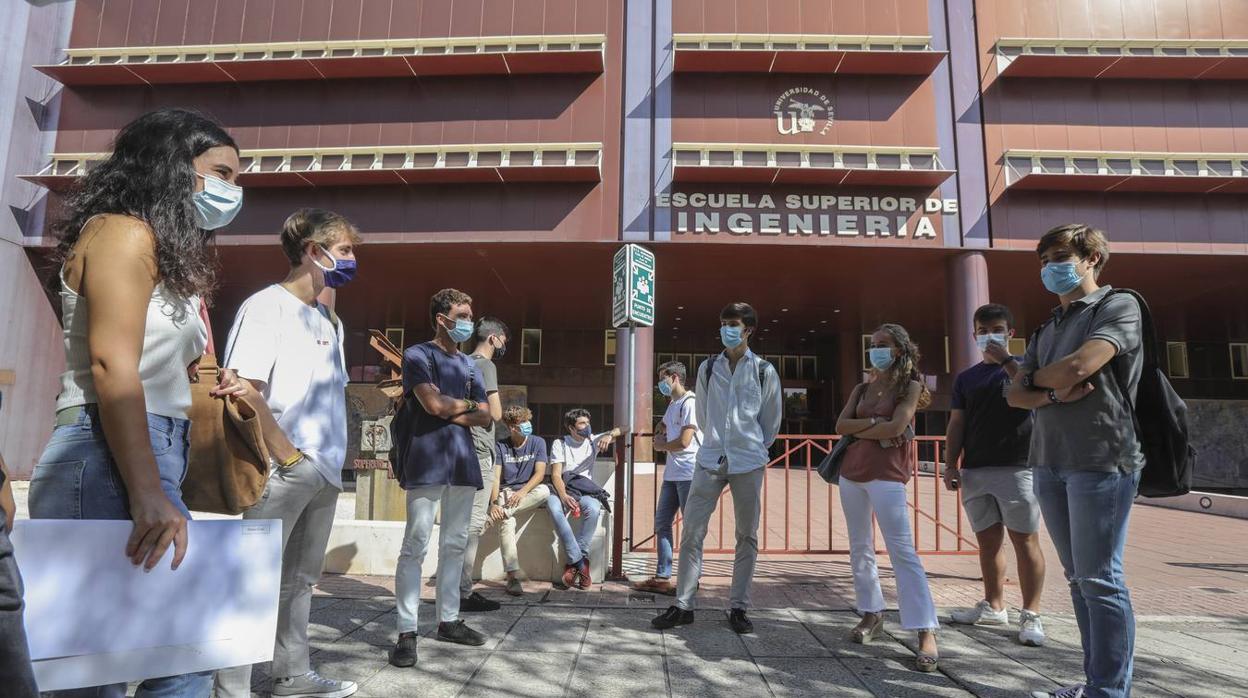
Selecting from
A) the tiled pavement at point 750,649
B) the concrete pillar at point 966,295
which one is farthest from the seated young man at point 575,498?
the concrete pillar at point 966,295

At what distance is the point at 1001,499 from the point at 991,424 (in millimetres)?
484

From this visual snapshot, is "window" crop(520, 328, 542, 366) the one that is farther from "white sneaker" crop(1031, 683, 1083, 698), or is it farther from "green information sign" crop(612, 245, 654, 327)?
"white sneaker" crop(1031, 683, 1083, 698)

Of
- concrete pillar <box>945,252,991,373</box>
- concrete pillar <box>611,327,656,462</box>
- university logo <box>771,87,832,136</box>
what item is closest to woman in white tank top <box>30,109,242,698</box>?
concrete pillar <box>611,327,656,462</box>

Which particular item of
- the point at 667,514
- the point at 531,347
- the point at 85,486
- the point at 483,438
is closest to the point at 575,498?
the point at 667,514

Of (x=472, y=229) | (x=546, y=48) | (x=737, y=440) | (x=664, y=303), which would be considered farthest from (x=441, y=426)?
(x=664, y=303)

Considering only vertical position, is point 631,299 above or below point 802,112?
below

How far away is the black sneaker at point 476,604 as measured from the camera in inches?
177

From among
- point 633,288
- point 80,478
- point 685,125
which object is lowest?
point 80,478

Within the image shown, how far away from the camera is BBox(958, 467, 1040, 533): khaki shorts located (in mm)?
4148

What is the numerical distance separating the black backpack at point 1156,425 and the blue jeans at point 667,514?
3.16 meters

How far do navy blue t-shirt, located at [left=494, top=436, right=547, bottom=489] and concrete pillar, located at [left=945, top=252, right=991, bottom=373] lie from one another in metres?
11.5

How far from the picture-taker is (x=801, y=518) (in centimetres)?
1007

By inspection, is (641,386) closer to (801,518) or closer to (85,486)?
(801,518)

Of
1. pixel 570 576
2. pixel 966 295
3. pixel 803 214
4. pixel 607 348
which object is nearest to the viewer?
pixel 570 576
